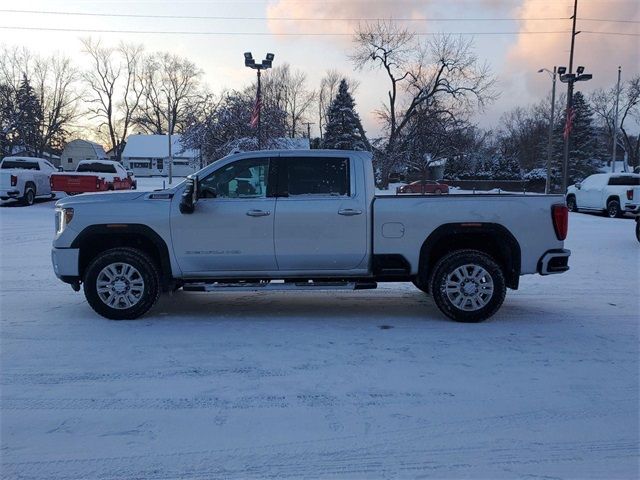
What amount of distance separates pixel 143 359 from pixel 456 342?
3033mm

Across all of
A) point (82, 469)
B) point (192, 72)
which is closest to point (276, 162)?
point (82, 469)

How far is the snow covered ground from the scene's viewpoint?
11.0 feet

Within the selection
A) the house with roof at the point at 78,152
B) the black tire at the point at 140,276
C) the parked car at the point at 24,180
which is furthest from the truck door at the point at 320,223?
the house with roof at the point at 78,152

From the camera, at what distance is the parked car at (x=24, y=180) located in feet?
69.6

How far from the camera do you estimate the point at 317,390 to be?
436 centimetres

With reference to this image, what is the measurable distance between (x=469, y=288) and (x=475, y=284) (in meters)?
0.08

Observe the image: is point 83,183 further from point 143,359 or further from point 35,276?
point 143,359

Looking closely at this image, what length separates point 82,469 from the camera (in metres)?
3.24

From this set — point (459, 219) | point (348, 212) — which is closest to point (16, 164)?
point (348, 212)

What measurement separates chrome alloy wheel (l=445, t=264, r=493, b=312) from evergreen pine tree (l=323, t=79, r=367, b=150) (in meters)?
46.4

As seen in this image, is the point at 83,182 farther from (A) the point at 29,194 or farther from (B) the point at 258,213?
(B) the point at 258,213

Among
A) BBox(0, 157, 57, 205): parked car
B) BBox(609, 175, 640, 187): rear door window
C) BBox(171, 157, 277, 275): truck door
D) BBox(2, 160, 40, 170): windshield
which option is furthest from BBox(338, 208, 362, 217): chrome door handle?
BBox(2, 160, 40, 170): windshield

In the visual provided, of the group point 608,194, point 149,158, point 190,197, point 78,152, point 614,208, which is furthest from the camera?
point 78,152

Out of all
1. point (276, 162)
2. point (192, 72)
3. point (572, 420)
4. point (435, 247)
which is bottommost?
point (572, 420)
